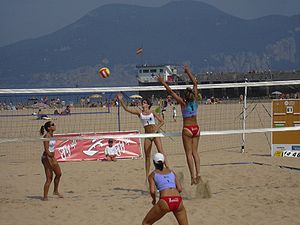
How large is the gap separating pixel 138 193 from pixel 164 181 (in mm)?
3887

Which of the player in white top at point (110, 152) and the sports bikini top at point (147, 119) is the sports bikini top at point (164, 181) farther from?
the player in white top at point (110, 152)

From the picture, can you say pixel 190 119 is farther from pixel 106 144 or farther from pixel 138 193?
pixel 106 144

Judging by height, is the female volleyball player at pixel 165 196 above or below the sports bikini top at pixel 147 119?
below

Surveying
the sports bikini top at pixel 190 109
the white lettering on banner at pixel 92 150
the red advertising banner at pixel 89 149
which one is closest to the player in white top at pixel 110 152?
the red advertising banner at pixel 89 149

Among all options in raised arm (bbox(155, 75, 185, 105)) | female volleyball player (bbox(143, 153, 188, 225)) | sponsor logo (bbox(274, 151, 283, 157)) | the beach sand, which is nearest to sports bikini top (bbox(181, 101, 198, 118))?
raised arm (bbox(155, 75, 185, 105))

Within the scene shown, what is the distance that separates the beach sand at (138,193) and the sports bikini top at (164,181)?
1.76 metres

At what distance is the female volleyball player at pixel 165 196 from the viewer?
271 inches

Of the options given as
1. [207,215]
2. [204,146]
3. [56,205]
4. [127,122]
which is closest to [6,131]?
[127,122]

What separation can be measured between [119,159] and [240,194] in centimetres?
553

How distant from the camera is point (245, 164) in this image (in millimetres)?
13867

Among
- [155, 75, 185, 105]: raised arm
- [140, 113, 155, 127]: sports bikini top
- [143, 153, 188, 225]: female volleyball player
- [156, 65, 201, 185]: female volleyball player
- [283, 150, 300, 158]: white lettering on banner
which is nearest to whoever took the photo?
[143, 153, 188, 225]: female volleyball player

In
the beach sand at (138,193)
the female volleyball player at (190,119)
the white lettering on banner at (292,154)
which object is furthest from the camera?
the white lettering on banner at (292,154)

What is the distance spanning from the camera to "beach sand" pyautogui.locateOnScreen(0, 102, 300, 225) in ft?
29.4

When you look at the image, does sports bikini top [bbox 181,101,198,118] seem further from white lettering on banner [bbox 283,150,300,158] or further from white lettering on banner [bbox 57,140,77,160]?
white lettering on banner [bbox 57,140,77,160]
